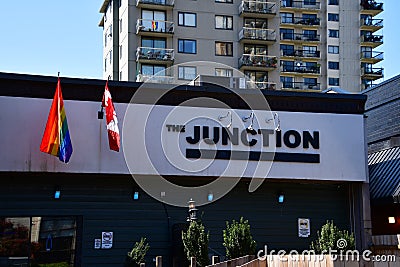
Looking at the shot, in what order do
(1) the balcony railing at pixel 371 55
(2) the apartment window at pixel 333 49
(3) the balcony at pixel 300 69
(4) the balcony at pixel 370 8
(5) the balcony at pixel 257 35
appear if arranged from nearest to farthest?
(5) the balcony at pixel 257 35, (3) the balcony at pixel 300 69, (2) the apartment window at pixel 333 49, (1) the balcony railing at pixel 371 55, (4) the balcony at pixel 370 8

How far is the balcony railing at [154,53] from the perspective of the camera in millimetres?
48750


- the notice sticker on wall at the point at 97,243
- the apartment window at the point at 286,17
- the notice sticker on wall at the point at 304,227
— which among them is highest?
the apartment window at the point at 286,17

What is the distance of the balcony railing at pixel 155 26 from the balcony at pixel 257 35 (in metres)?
5.50

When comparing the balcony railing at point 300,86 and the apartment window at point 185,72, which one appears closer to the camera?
the apartment window at point 185,72

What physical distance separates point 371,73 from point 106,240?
197ft

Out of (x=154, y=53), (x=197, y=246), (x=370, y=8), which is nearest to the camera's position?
(x=197, y=246)

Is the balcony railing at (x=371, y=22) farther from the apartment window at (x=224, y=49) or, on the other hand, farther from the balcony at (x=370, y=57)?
the apartment window at (x=224, y=49)

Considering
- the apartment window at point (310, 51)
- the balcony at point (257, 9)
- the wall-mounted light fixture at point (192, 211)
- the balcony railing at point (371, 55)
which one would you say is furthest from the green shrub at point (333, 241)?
the balcony railing at point (371, 55)

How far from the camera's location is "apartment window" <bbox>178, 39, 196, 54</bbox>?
164 feet

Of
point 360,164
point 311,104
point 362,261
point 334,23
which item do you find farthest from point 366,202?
point 334,23

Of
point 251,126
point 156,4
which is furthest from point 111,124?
point 156,4

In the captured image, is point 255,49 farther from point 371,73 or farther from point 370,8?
point 370,8

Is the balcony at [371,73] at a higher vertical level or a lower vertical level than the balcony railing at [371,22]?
lower

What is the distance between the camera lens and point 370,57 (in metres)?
74.8
